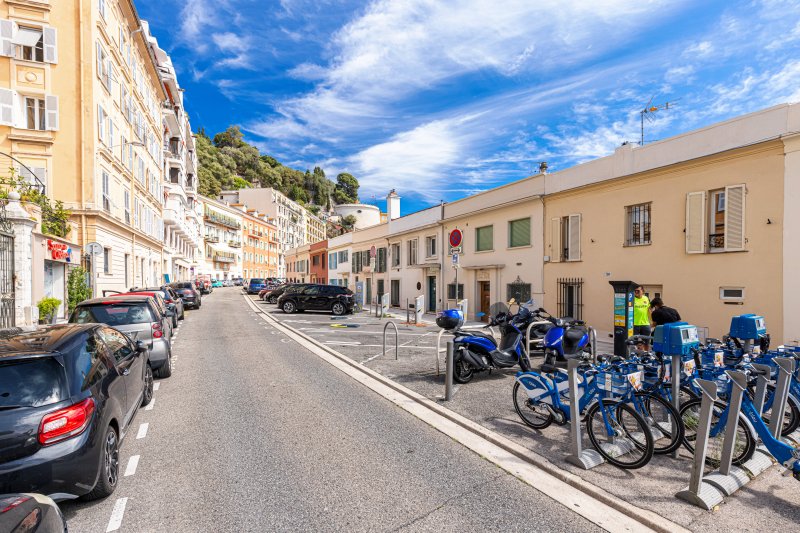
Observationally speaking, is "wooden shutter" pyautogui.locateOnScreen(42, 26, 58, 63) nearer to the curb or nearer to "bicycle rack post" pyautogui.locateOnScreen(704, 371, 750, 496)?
the curb

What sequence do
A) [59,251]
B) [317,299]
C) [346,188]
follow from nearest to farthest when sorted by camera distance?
[59,251] → [317,299] → [346,188]

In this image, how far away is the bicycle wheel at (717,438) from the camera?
396 cm

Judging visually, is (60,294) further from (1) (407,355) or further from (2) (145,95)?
(2) (145,95)

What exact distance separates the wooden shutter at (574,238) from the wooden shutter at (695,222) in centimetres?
365

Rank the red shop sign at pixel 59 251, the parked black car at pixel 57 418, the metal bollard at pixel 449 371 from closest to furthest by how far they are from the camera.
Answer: the parked black car at pixel 57 418, the metal bollard at pixel 449 371, the red shop sign at pixel 59 251

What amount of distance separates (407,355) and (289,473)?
20.8 ft

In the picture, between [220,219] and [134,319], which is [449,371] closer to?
[134,319]

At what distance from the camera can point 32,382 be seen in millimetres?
3281

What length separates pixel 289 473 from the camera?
160 inches

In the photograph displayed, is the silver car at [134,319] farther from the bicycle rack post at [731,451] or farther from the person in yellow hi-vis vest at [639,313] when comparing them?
the person in yellow hi-vis vest at [639,313]

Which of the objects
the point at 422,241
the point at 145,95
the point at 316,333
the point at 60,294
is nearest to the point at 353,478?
the point at 316,333

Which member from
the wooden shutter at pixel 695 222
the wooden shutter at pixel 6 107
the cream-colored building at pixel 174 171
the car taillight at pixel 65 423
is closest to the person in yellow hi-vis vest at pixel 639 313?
the wooden shutter at pixel 695 222

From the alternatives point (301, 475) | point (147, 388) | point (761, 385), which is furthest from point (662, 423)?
point (147, 388)

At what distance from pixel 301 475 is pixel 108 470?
5.49ft
